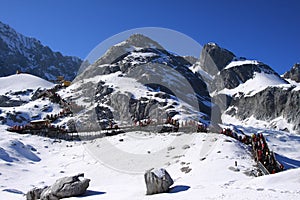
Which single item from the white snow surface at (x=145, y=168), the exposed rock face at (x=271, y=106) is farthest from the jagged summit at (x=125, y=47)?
the white snow surface at (x=145, y=168)

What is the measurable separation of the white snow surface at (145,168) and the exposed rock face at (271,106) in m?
122

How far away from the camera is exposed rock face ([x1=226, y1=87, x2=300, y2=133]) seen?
144 meters

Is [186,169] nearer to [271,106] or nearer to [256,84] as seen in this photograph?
[271,106]

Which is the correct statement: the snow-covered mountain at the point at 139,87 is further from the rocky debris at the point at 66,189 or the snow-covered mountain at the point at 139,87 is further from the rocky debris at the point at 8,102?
the rocky debris at the point at 66,189

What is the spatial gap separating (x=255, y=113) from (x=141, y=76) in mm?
91554

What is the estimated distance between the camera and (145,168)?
73.2ft

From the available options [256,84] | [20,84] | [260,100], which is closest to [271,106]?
[260,100]

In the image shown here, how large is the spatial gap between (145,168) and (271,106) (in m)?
148

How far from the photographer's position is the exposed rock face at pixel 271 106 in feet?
471

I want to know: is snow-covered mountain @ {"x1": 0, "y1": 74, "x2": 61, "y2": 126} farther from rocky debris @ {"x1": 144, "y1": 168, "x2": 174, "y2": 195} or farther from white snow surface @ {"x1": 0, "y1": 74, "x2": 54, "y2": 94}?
rocky debris @ {"x1": 144, "y1": 168, "x2": 174, "y2": 195}

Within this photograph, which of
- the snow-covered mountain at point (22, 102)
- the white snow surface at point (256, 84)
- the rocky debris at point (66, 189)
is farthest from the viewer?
the white snow surface at point (256, 84)

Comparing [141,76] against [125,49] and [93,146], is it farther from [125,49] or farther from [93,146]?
[93,146]

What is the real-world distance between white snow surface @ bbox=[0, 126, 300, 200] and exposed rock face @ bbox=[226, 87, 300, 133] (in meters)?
122

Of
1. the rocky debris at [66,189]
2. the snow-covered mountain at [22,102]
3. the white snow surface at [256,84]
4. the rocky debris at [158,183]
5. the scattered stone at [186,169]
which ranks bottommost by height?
the rocky debris at [66,189]
